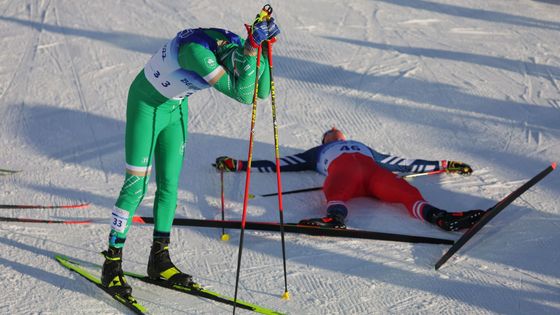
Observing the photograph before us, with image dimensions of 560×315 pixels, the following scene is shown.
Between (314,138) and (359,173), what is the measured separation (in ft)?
4.14

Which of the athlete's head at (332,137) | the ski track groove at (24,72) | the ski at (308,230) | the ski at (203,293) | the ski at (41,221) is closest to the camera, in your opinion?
the ski at (203,293)

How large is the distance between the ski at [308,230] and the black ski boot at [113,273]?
910mm

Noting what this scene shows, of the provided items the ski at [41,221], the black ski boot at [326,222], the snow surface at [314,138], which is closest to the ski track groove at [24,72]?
the snow surface at [314,138]

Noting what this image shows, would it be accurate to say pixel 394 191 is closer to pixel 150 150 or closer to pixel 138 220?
pixel 138 220

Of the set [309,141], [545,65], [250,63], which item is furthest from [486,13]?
[250,63]

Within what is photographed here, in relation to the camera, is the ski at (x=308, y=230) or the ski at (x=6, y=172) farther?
the ski at (x=6, y=172)

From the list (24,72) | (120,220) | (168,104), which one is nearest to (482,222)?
(168,104)

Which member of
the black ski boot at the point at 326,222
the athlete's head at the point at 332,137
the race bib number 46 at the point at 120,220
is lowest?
the black ski boot at the point at 326,222

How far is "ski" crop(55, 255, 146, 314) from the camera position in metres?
4.35

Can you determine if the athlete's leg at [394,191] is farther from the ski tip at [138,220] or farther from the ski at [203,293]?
the ski tip at [138,220]

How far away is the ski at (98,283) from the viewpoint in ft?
14.3

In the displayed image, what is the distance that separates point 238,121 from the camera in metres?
7.20

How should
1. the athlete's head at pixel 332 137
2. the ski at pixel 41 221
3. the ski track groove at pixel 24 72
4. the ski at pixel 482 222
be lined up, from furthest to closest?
the ski track groove at pixel 24 72 → the athlete's head at pixel 332 137 → the ski at pixel 41 221 → the ski at pixel 482 222

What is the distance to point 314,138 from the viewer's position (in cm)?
697
